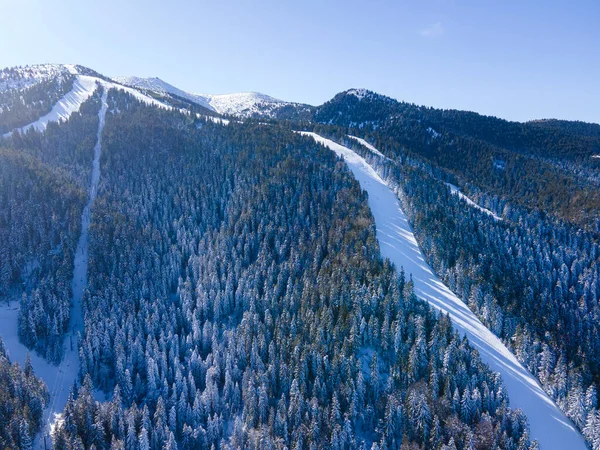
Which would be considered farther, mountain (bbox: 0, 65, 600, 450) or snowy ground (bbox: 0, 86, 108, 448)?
snowy ground (bbox: 0, 86, 108, 448)

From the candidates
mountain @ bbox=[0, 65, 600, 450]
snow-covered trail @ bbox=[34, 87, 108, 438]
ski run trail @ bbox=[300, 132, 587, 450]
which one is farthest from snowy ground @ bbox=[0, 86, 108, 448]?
ski run trail @ bbox=[300, 132, 587, 450]

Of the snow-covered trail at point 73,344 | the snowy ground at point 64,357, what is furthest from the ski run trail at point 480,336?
the snow-covered trail at point 73,344

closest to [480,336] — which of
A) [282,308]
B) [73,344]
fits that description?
[282,308]

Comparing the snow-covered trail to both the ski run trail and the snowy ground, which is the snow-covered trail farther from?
the ski run trail

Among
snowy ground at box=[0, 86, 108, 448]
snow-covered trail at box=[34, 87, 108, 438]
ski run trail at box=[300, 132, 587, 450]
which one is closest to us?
ski run trail at box=[300, 132, 587, 450]

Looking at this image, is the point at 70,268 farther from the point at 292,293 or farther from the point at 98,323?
the point at 292,293

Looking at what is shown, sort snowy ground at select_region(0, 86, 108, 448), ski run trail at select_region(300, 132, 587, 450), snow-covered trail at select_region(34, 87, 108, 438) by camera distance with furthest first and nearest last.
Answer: snow-covered trail at select_region(34, 87, 108, 438)
snowy ground at select_region(0, 86, 108, 448)
ski run trail at select_region(300, 132, 587, 450)

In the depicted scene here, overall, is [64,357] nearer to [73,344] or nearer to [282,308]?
[73,344]
